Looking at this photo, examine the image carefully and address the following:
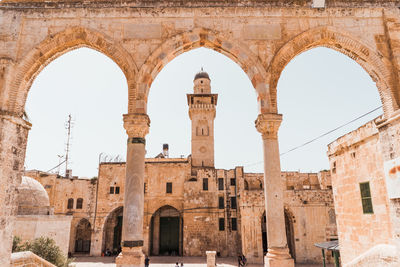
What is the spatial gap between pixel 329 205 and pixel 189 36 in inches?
852

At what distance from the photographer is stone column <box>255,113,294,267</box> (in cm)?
569

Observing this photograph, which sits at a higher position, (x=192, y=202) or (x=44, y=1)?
(x=44, y=1)

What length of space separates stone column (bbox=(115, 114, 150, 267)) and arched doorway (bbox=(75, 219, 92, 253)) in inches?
1030

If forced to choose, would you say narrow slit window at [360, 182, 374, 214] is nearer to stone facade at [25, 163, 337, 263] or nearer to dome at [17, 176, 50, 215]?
stone facade at [25, 163, 337, 263]

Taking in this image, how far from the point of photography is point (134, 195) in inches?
237

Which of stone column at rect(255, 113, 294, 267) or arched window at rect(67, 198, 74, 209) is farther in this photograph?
arched window at rect(67, 198, 74, 209)

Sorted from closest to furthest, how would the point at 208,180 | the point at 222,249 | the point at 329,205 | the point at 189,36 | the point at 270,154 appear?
the point at 270,154 → the point at 189,36 → the point at 329,205 → the point at 222,249 → the point at 208,180

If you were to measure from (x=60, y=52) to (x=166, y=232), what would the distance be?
80.6ft

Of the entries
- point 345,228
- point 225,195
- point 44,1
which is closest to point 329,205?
point 225,195

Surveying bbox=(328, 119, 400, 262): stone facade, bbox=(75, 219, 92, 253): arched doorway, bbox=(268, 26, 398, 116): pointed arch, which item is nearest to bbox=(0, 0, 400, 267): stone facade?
bbox=(268, 26, 398, 116): pointed arch

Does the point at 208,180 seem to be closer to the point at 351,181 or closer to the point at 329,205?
the point at 329,205

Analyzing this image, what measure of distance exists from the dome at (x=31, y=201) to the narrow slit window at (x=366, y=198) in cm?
1713

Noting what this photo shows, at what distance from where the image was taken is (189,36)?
663 centimetres

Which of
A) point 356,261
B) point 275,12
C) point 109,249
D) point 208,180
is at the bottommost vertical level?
point 109,249
